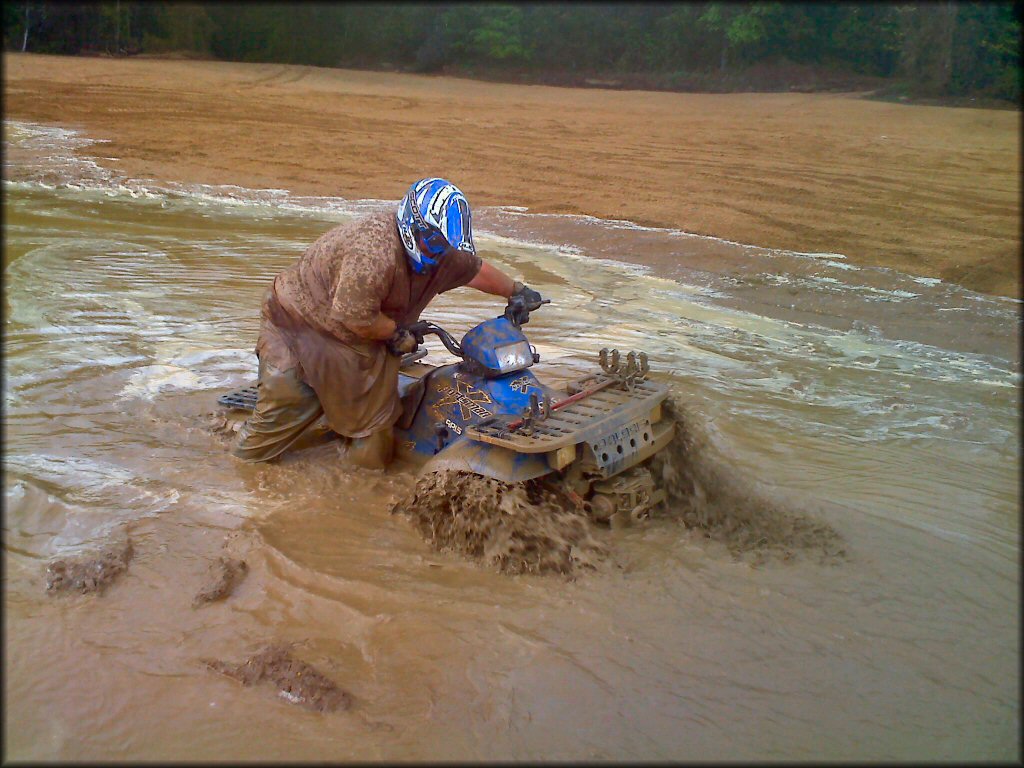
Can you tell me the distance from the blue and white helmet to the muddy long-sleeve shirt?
120 millimetres

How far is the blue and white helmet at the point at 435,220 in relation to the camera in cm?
407

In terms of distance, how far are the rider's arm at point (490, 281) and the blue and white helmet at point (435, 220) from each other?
582 mm

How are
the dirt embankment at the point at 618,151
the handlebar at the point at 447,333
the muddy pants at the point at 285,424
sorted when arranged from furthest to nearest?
the dirt embankment at the point at 618,151, the muddy pants at the point at 285,424, the handlebar at the point at 447,333

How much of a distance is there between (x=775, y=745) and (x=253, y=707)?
1660 mm

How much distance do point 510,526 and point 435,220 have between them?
132 centimetres

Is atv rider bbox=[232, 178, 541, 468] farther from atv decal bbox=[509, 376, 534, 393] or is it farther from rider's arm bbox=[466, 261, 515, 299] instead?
atv decal bbox=[509, 376, 534, 393]

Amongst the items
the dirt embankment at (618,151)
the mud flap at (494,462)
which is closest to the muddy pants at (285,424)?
the mud flap at (494,462)

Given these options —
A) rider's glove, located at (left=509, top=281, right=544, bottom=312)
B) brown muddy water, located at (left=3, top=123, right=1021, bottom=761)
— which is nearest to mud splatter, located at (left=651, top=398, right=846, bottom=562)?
brown muddy water, located at (left=3, top=123, right=1021, bottom=761)

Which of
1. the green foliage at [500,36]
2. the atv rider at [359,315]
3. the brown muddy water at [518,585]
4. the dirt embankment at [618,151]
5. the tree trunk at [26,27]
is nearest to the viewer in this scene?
the brown muddy water at [518,585]

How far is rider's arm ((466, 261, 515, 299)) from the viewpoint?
480 centimetres

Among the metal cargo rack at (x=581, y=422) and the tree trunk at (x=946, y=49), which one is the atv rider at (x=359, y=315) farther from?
the tree trunk at (x=946, y=49)

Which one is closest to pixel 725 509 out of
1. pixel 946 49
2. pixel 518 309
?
pixel 518 309

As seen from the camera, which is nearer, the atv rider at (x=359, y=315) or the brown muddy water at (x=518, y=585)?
the brown muddy water at (x=518, y=585)

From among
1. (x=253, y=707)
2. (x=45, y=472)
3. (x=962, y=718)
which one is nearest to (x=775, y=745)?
(x=962, y=718)
